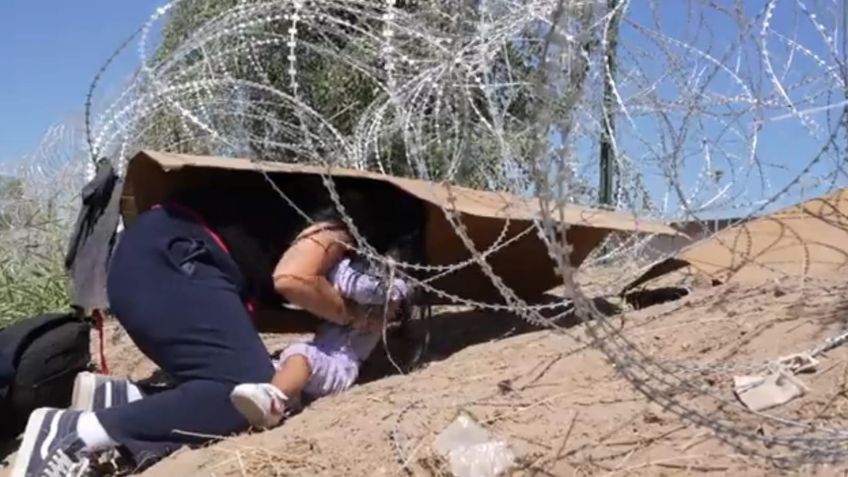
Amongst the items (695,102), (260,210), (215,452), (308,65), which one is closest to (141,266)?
(260,210)

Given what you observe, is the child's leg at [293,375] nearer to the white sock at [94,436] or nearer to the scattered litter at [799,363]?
the white sock at [94,436]

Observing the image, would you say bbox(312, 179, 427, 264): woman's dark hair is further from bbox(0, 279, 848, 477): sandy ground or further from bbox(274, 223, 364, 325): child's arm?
bbox(0, 279, 848, 477): sandy ground

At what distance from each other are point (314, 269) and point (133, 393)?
2.67 feet

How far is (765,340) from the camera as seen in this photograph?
3055 millimetres

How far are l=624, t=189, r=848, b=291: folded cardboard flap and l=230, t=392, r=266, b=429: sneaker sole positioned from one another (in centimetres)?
143

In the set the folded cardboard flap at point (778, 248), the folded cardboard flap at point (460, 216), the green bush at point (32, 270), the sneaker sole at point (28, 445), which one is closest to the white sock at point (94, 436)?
the sneaker sole at point (28, 445)

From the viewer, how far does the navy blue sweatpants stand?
332 cm

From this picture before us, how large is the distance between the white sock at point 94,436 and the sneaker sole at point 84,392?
34 centimetres

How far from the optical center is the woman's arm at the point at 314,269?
11.0 ft

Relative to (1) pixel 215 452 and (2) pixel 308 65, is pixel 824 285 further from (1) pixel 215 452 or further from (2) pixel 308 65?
(2) pixel 308 65

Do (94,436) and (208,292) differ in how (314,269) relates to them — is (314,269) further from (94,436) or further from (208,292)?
(94,436)

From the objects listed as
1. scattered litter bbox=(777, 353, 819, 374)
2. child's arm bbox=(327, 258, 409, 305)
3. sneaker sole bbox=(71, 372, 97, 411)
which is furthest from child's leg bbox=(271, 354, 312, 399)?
scattered litter bbox=(777, 353, 819, 374)

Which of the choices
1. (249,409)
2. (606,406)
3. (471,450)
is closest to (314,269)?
(249,409)

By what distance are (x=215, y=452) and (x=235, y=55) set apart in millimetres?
2489
